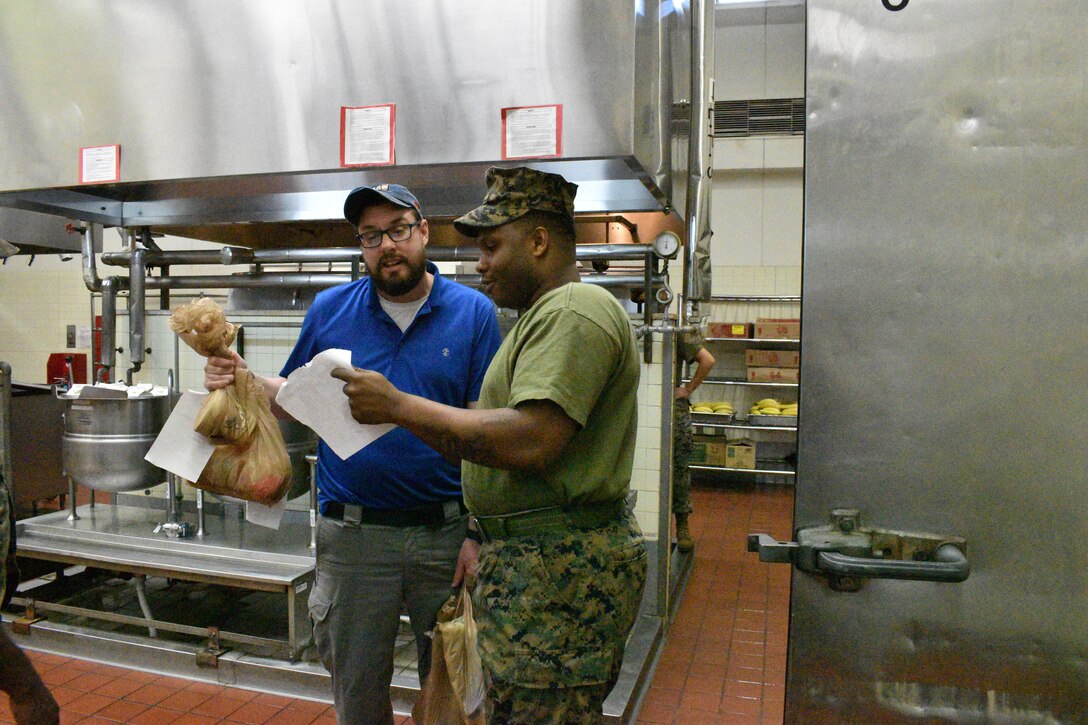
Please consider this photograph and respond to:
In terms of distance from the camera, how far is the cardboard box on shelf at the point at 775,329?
808cm

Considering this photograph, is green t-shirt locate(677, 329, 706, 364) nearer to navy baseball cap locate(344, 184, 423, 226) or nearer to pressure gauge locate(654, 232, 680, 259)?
pressure gauge locate(654, 232, 680, 259)

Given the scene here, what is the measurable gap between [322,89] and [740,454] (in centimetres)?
672

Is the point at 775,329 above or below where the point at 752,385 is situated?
above

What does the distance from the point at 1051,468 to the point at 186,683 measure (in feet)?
11.4

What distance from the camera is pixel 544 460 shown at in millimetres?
1417

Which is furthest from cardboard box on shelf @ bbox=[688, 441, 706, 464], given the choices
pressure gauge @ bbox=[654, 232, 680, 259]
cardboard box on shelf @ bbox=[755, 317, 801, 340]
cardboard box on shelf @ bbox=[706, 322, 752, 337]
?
pressure gauge @ bbox=[654, 232, 680, 259]

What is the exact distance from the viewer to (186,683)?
3334 mm

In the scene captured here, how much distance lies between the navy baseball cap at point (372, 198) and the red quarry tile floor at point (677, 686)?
2059 mm

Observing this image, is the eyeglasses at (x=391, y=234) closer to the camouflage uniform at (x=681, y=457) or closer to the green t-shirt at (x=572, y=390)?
the green t-shirt at (x=572, y=390)

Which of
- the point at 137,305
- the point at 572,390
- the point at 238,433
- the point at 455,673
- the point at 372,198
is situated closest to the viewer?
the point at 572,390

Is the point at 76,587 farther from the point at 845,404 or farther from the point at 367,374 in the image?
the point at 845,404

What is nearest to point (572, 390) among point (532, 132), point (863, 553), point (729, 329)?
point (863, 553)

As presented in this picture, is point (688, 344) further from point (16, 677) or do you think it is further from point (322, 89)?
point (16, 677)

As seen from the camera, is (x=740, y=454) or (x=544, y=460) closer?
(x=544, y=460)
